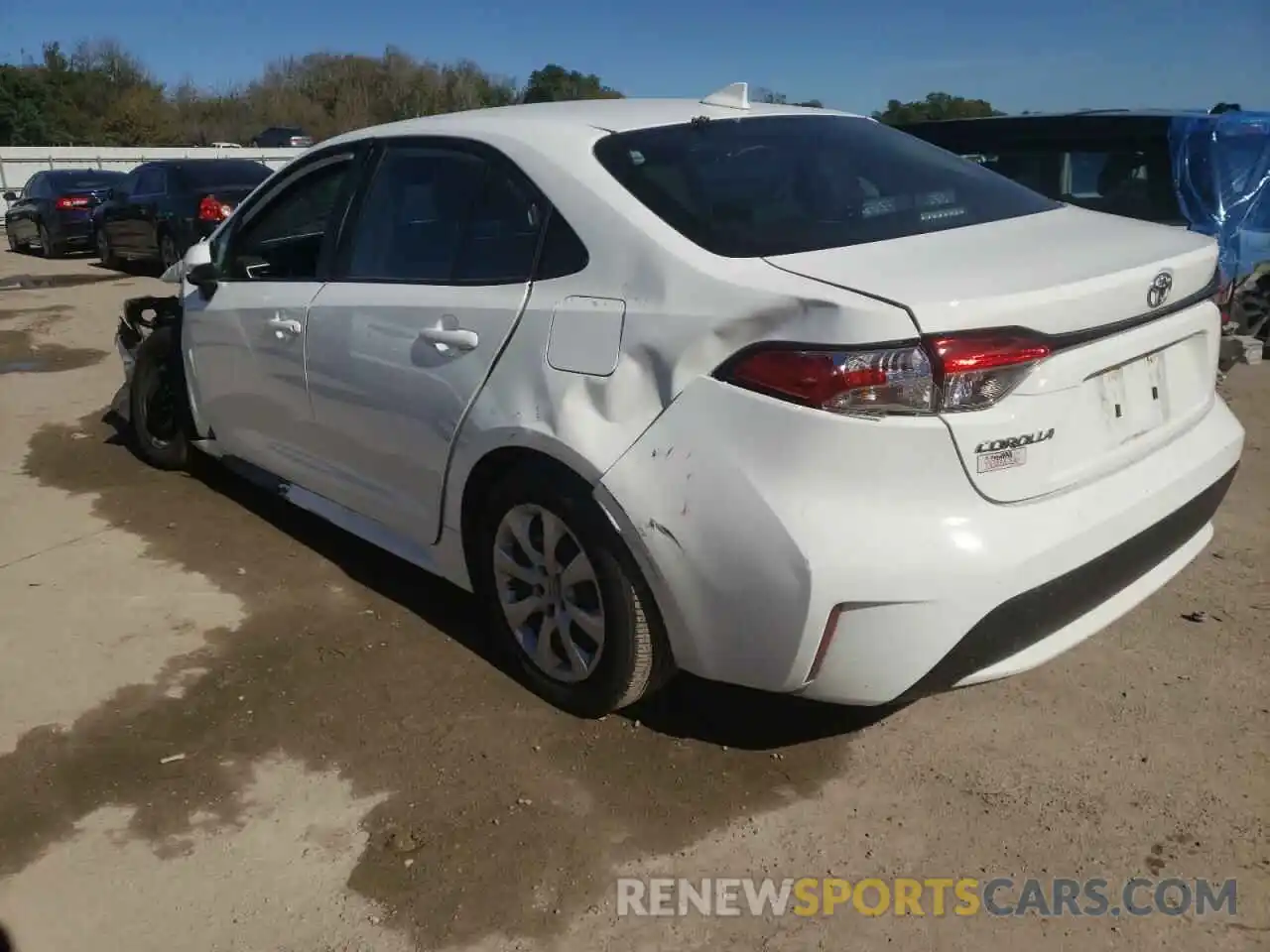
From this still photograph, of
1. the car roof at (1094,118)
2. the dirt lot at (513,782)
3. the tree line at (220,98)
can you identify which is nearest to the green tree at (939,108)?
the car roof at (1094,118)

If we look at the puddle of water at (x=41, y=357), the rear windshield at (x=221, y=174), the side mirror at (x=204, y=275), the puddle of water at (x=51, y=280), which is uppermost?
the rear windshield at (x=221, y=174)

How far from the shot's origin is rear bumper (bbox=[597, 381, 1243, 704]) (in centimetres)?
235

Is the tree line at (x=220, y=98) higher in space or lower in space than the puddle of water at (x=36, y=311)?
higher

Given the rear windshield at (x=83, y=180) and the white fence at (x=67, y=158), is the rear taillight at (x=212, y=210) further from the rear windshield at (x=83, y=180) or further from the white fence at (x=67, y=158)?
the white fence at (x=67, y=158)

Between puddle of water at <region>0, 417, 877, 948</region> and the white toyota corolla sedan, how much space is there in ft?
0.76

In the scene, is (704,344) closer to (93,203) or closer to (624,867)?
(624,867)

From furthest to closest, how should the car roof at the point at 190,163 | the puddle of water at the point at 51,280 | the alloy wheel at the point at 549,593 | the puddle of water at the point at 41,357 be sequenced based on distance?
the puddle of water at the point at 51,280
the car roof at the point at 190,163
the puddle of water at the point at 41,357
the alloy wheel at the point at 549,593

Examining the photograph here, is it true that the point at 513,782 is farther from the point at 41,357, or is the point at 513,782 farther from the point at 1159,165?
the point at 41,357

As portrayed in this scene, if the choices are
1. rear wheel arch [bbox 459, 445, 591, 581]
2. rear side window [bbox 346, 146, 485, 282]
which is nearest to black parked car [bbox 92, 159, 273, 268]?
rear side window [bbox 346, 146, 485, 282]

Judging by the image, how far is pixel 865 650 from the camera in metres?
2.43

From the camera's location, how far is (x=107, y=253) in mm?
16344

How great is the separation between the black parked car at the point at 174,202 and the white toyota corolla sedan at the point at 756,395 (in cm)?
1093

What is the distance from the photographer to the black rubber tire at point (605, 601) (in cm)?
276

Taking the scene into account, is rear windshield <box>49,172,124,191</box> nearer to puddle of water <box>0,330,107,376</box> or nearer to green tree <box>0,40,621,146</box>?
puddle of water <box>0,330,107,376</box>
